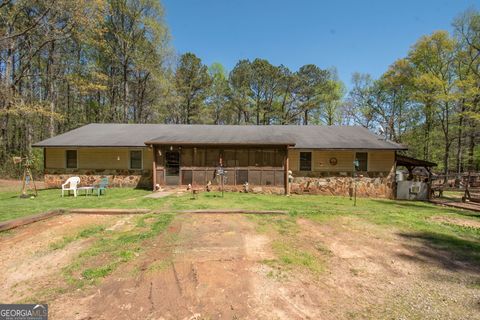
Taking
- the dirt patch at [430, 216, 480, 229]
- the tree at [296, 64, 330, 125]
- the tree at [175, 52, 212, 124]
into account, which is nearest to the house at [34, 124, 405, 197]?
the dirt patch at [430, 216, 480, 229]

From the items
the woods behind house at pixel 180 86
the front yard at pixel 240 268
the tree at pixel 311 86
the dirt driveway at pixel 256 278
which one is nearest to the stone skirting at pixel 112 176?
the woods behind house at pixel 180 86

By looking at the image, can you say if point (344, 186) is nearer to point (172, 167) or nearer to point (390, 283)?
point (172, 167)

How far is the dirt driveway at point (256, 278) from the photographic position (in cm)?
280

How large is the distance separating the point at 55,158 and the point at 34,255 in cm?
1200

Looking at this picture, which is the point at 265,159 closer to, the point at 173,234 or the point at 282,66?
the point at 173,234

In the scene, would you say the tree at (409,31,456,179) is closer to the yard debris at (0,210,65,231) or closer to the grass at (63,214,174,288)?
the grass at (63,214,174,288)

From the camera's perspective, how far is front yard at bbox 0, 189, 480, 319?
2.86m

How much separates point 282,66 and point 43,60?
24.6 metres

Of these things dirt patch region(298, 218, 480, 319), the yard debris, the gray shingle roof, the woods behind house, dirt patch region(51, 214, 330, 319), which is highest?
the woods behind house

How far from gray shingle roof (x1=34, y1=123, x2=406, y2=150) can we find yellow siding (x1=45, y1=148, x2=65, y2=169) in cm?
52

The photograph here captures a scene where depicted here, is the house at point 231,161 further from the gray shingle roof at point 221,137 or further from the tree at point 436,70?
the tree at point 436,70

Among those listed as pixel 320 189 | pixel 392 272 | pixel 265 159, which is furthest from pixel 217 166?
pixel 392 272

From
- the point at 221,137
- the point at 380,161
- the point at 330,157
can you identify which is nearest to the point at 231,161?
the point at 221,137

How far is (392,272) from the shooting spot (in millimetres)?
3840
